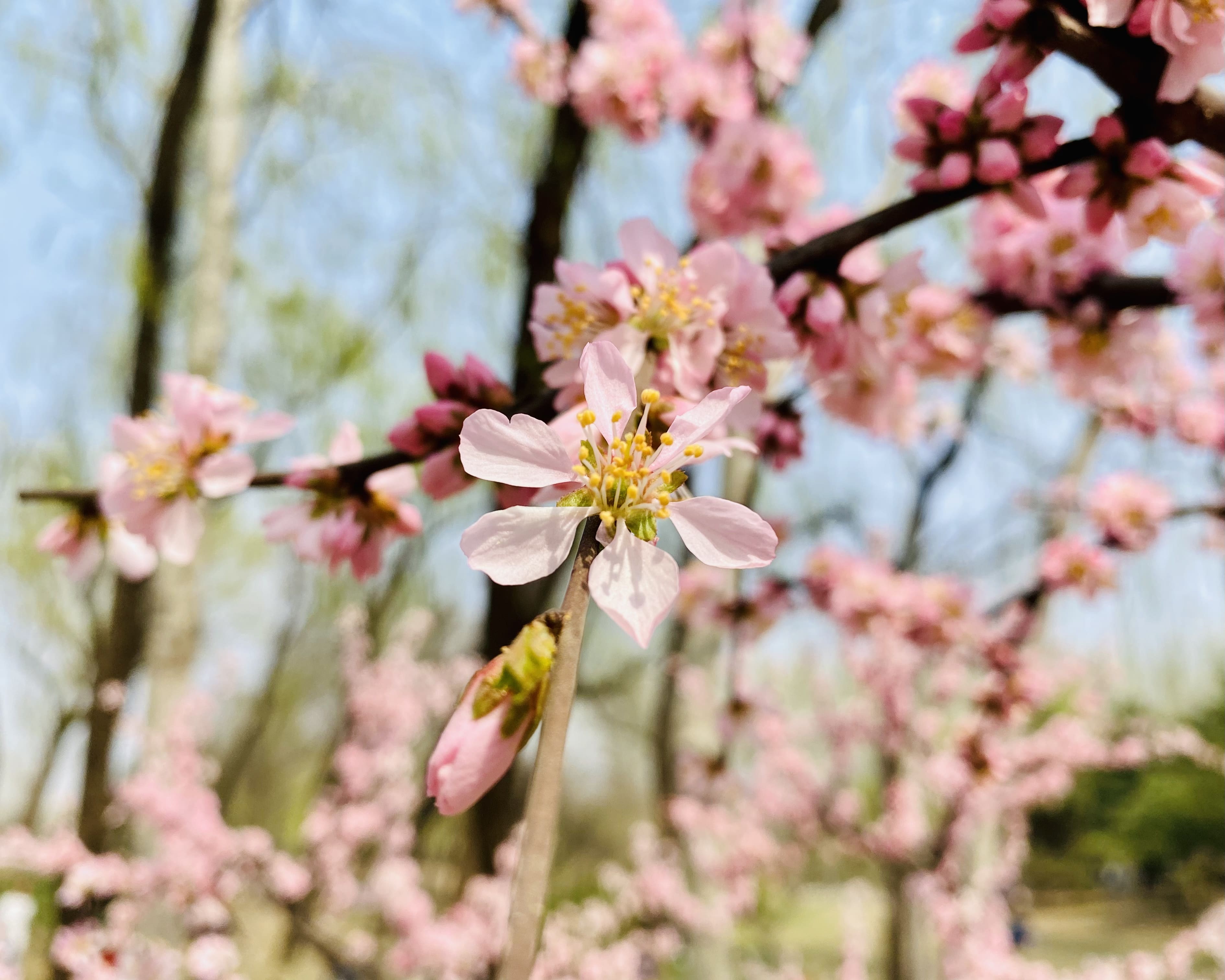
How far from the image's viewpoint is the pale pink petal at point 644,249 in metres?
0.77

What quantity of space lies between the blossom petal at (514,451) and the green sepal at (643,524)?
5 centimetres

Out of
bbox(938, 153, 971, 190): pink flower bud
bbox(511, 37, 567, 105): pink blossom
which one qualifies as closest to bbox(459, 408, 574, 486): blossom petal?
bbox(938, 153, 971, 190): pink flower bud

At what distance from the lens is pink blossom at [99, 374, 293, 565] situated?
2.95ft

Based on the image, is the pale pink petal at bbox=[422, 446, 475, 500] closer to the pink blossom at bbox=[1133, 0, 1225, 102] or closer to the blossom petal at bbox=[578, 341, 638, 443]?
the blossom petal at bbox=[578, 341, 638, 443]

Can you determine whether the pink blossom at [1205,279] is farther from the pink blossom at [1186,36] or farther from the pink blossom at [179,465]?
the pink blossom at [179,465]

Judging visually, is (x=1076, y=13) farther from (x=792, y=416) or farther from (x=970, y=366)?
(x=970, y=366)

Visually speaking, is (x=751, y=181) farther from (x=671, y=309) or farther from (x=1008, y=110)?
(x=671, y=309)

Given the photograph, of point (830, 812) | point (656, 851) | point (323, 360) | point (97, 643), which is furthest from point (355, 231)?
point (830, 812)

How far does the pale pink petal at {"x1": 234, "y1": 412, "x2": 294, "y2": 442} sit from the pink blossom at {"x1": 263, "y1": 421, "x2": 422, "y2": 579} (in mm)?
70

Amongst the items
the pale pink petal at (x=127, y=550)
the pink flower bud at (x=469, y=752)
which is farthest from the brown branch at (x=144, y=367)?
the pink flower bud at (x=469, y=752)

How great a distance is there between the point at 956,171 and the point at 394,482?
A: 0.70 m

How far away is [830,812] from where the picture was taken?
4867 millimetres

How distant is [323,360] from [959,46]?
6896 mm

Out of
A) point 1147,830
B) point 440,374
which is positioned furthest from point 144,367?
point 1147,830
